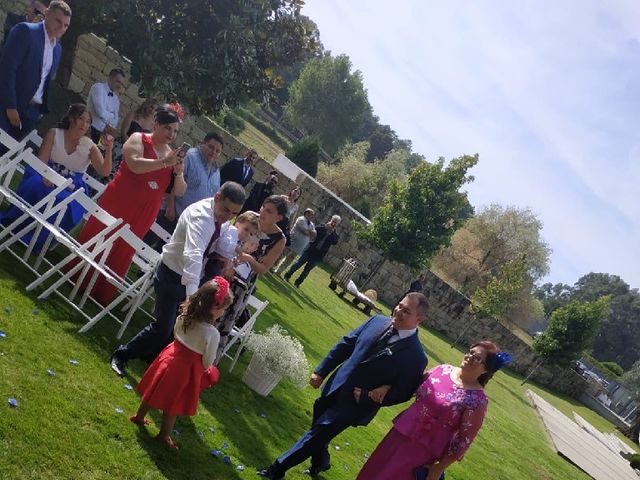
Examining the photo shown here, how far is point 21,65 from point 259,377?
4.60m

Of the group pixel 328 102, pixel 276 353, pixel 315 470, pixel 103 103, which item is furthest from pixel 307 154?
pixel 328 102

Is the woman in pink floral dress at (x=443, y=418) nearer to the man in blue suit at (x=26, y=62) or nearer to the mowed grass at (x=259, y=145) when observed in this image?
the man in blue suit at (x=26, y=62)

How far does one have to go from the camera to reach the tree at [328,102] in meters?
65.8

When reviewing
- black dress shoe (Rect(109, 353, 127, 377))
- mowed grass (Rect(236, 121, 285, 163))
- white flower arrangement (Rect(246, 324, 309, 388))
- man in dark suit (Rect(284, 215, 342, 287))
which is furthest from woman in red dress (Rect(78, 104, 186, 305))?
mowed grass (Rect(236, 121, 285, 163))

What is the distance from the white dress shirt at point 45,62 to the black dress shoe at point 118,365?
3858 mm

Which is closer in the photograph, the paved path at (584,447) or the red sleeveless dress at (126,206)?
the red sleeveless dress at (126,206)

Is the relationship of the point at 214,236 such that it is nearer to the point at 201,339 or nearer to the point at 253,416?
the point at 201,339

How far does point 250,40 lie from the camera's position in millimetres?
11133

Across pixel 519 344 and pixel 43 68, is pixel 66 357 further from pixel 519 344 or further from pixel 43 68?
pixel 519 344

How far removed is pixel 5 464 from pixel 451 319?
23422mm

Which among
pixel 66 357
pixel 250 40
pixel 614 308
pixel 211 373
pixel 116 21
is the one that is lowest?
pixel 66 357

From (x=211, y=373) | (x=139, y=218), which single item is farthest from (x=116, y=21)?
(x=211, y=373)

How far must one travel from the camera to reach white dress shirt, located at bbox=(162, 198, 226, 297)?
13.8 feet

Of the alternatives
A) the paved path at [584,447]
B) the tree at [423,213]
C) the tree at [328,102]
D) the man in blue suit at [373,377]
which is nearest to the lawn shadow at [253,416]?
the man in blue suit at [373,377]
